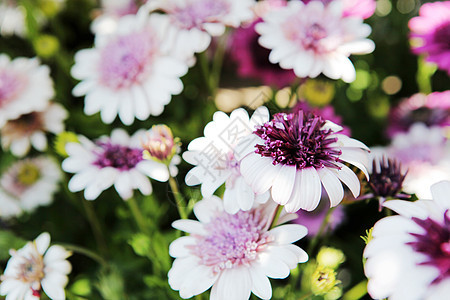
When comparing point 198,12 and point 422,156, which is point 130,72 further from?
point 422,156

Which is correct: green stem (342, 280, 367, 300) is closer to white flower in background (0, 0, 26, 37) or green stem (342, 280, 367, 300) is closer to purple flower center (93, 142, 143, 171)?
purple flower center (93, 142, 143, 171)

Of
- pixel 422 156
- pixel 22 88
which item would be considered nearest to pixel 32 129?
pixel 22 88

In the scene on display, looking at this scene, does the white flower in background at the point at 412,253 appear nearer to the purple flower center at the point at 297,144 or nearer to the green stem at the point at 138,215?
the purple flower center at the point at 297,144

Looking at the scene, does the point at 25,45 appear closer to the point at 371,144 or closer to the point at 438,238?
the point at 371,144

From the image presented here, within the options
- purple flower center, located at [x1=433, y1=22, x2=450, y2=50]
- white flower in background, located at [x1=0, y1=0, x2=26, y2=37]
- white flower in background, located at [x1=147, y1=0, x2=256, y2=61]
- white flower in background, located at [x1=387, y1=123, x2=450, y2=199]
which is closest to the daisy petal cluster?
purple flower center, located at [x1=433, y1=22, x2=450, y2=50]

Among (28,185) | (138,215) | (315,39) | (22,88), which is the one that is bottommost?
(28,185)

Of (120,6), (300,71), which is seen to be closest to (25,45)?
(120,6)
